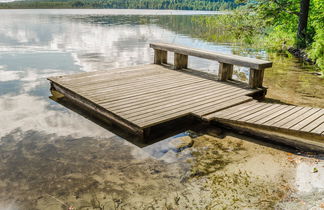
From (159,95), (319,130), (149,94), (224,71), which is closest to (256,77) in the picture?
(224,71)

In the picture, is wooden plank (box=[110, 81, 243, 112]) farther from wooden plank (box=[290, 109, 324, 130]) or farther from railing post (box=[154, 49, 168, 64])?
railing post (box=[154, 49, 168, 64])

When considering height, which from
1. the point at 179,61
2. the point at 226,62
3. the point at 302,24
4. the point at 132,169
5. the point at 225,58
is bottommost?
the point at 132,169

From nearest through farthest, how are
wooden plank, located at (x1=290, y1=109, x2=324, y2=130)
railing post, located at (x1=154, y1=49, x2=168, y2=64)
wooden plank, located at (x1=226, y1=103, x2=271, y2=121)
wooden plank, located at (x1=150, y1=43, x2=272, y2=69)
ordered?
1. wooden plank, located at (x1=290, y1=109, x2=324, y2=130)
2. wooden plank, located at (x1=226, y1=103, x2=271, y2=121)
3. wooden plank, located at (x1=150, y1=43, x2=272, y2=69)
4. railing post, located at (x1=154, y1=49, x2=168, y2=64)

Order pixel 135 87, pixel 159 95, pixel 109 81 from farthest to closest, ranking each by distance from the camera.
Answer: pixel 109 81, pixel 135 87, pixel 159 95

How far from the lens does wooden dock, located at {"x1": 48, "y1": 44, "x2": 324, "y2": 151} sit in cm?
557

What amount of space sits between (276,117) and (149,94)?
288 cm

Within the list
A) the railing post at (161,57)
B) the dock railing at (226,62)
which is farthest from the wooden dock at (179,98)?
the railing post at (161,57)

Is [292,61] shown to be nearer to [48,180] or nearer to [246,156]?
[246,156]

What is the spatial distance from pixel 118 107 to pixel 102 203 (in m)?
2.68

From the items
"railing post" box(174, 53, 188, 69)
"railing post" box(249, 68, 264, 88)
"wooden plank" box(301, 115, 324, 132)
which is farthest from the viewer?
"railing post" box(174, 53, 188, 69)

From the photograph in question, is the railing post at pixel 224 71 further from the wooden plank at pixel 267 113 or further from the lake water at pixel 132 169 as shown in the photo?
the wooden plank at pixel 267 113

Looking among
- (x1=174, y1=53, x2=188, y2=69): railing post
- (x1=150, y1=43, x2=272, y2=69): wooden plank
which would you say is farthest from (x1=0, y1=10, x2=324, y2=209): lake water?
(x1=174, y1=53, x2=188, y2=69): railing post

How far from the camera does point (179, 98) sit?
6.86 m

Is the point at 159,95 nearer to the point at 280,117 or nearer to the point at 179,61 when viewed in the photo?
the point at 280,117
